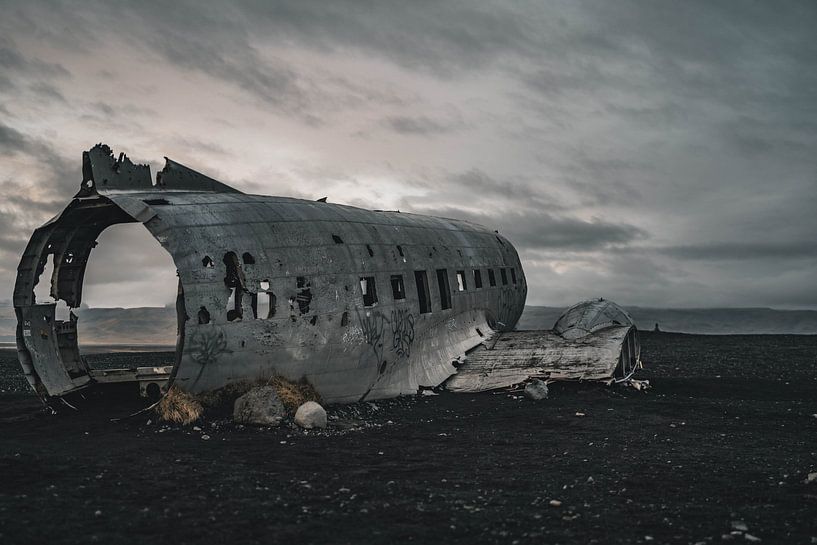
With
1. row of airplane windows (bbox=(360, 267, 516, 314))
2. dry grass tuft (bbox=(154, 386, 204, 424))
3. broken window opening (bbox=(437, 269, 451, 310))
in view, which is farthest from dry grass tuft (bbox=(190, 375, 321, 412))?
broken window opening (bbox=(437, 269, 451, 310))

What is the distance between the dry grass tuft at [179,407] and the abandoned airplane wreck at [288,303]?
0.66ft

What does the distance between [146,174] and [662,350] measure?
109ft

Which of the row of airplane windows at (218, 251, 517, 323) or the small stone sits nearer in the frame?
the row of airplane windows at (218, 251, 517, 323)

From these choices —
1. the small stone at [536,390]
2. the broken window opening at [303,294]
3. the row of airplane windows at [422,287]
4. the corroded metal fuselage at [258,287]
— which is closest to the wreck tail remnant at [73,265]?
the corroded metal fuselage at [258,287]

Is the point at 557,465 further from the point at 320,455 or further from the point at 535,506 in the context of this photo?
the point at 320,455

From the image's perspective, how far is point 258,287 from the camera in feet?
48.9

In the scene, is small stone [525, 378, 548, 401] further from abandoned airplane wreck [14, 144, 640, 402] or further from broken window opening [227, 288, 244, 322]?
broken window opening [227, 288, 244, 322]

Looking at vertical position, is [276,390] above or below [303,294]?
below

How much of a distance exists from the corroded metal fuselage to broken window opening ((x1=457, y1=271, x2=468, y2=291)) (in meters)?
1.57

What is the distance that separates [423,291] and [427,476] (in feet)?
32.0

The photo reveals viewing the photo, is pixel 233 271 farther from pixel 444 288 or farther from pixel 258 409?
pixel 444 288

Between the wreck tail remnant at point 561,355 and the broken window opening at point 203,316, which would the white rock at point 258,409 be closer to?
the broken window opening at point 203,316

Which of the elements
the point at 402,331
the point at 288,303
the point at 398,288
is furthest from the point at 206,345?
the point at 398,288

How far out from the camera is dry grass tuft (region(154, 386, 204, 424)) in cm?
1419
